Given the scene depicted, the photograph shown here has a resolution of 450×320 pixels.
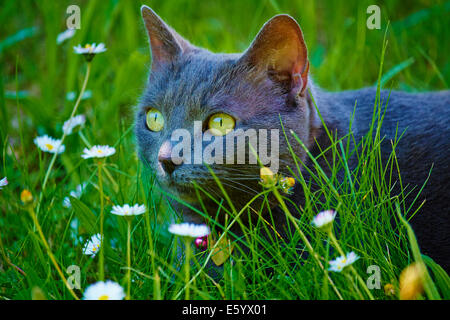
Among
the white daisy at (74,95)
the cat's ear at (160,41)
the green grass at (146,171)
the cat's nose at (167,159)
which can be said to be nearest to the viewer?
the green grass at (146,171)

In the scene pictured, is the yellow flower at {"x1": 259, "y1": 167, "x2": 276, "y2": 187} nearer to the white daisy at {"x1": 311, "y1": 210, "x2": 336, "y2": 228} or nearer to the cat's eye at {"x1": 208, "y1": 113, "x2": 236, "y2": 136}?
the white daisy at {"x1": 311, "y1": 210, "x2": 336, "y2": 228}

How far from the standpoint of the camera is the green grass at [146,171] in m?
1.51

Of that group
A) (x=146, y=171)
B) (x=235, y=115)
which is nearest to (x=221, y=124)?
(x=235, y=115)

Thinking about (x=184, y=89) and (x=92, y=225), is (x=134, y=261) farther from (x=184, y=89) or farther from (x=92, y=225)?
(x=184, y=89)

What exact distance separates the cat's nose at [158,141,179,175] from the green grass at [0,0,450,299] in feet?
0.28

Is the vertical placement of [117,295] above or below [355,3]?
below

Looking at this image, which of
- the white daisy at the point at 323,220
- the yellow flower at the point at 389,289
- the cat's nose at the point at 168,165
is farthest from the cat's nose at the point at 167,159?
the yellow flower at the point at 389,289

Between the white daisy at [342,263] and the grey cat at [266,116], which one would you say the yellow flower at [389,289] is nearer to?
the white daisy at [342,263]

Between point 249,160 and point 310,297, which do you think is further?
point 249,160

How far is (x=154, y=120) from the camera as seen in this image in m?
1.92

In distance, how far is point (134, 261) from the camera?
1607 millimetres

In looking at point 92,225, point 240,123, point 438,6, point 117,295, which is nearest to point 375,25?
point 438,6

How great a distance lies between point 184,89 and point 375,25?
140 centimetres

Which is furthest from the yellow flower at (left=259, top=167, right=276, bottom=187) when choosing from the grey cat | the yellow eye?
the yellow eye
